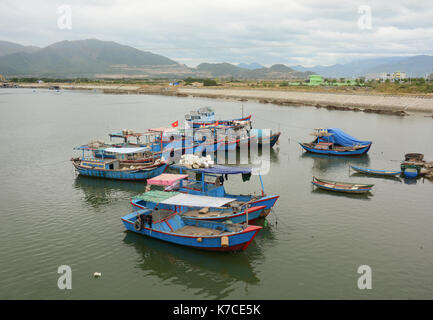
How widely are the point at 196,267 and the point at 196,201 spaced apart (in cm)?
409

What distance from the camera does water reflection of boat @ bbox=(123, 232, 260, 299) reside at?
16.8 m

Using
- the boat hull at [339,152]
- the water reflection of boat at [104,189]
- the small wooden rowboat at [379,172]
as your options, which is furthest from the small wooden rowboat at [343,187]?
the water reflection of boat at [104,189]

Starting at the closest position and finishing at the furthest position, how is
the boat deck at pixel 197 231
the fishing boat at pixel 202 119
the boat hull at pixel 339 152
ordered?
the boat deck at pixel 197 231, the boat hull at pixel 339 152, the fishing boat at pixel 202 119

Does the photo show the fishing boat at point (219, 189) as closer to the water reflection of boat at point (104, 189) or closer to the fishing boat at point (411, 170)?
the water reflection of boat at point (104, 189)

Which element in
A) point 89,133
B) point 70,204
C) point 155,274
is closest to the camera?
point 155,274

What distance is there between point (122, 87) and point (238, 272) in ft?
606

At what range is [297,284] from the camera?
16.6 metres

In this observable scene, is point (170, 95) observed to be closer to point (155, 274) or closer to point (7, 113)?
point (7, 113)

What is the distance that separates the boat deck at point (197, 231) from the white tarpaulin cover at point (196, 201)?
144cm

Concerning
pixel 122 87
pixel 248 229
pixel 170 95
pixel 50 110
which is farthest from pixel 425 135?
pixel 122 87

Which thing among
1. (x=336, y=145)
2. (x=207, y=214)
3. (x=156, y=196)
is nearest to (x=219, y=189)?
(x=207, y=214)

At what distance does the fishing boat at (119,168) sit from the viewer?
32.2m

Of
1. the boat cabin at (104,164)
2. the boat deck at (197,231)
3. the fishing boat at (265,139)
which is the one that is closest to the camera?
the boat deck at (197,231)

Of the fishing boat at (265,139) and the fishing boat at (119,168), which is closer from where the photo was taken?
the fishing boat at (119,168)
